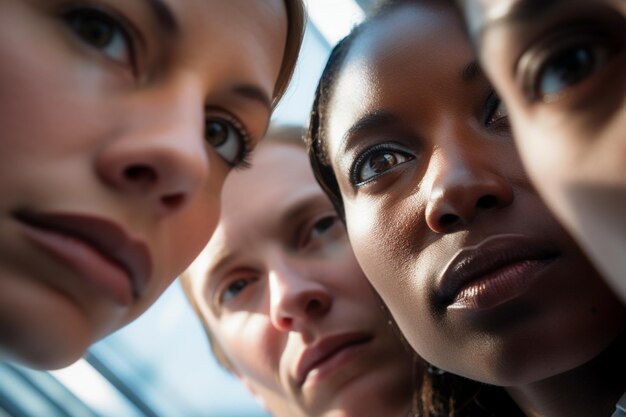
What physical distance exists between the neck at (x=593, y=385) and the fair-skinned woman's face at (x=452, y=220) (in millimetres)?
101

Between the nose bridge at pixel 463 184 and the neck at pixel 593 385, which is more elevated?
the nose bridge at pixel 463 184

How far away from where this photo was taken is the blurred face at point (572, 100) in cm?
45

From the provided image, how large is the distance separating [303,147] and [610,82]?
88 centimetres

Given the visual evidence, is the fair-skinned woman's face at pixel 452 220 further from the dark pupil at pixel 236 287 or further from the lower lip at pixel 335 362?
the dark pupil at pixel 236 287

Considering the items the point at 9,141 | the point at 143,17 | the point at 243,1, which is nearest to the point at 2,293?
the point at 9,141

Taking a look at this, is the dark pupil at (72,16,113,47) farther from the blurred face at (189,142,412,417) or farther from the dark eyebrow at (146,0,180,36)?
the blurred face at (189,142,412,417)

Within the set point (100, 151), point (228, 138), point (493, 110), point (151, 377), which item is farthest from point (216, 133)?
point (151, 377)

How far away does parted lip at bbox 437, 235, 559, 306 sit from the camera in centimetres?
61

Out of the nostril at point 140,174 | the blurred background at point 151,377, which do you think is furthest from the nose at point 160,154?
the blurred background at point 151,377

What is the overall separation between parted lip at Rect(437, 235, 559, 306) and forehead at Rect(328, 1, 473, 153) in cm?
21

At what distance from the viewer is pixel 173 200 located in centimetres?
62

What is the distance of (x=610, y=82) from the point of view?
1.55ft

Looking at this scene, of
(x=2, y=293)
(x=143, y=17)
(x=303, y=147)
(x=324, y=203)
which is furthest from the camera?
(x=303, y=147)

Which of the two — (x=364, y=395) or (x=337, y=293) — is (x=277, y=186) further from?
(x=364, y=395)
